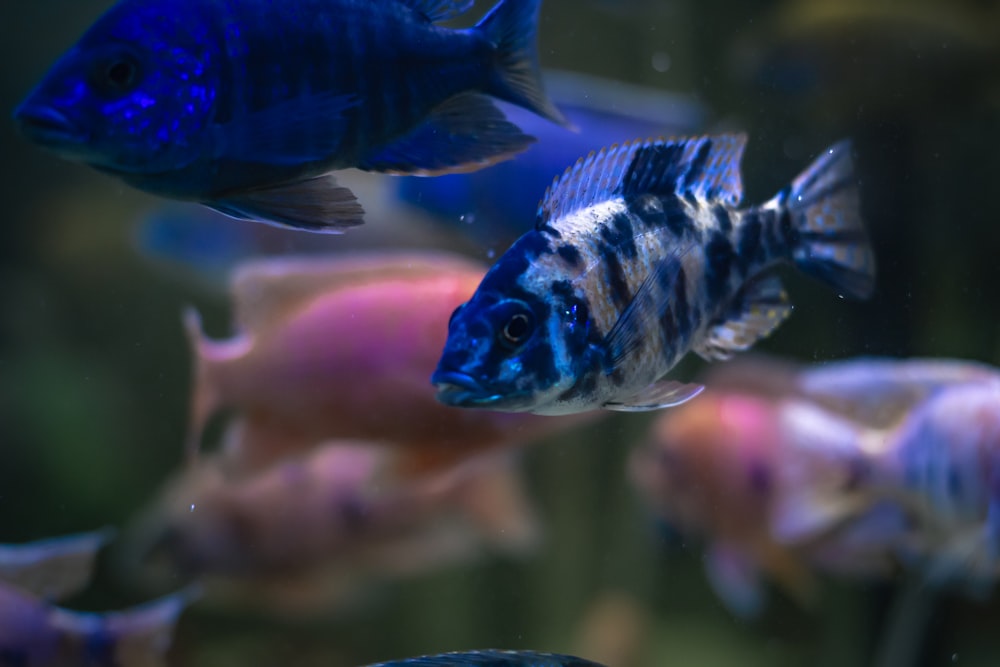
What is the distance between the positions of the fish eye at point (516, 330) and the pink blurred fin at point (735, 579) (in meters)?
1.86

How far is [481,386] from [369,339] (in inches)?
38.9

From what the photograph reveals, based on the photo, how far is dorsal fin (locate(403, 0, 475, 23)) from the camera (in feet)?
3.73

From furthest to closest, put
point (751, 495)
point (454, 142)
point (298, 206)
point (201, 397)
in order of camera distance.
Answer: point (751, 495) → point (201, 397) → point (454, 142) → point (298, 206)

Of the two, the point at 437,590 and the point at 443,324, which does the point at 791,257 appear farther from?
the point at 437,590

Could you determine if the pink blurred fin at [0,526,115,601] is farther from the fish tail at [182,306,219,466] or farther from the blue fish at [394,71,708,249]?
the blue fish at [394,71,708,249]

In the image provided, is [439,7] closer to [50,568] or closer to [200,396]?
[200,396]

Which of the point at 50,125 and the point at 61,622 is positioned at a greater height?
the point at 50,125

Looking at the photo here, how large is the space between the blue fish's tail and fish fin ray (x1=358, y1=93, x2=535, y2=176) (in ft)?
0.12

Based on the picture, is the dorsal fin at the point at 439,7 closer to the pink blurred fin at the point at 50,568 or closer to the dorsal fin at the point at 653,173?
the dorsal fin at the point at 653,173

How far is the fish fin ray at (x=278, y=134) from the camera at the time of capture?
3.14ft

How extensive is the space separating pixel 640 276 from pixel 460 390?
0.30 metres

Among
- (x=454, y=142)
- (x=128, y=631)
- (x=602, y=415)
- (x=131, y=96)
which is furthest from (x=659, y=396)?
(x=128, y=631)

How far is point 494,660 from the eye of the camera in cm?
134

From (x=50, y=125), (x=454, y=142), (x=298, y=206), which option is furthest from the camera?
(x=454, y=142)
